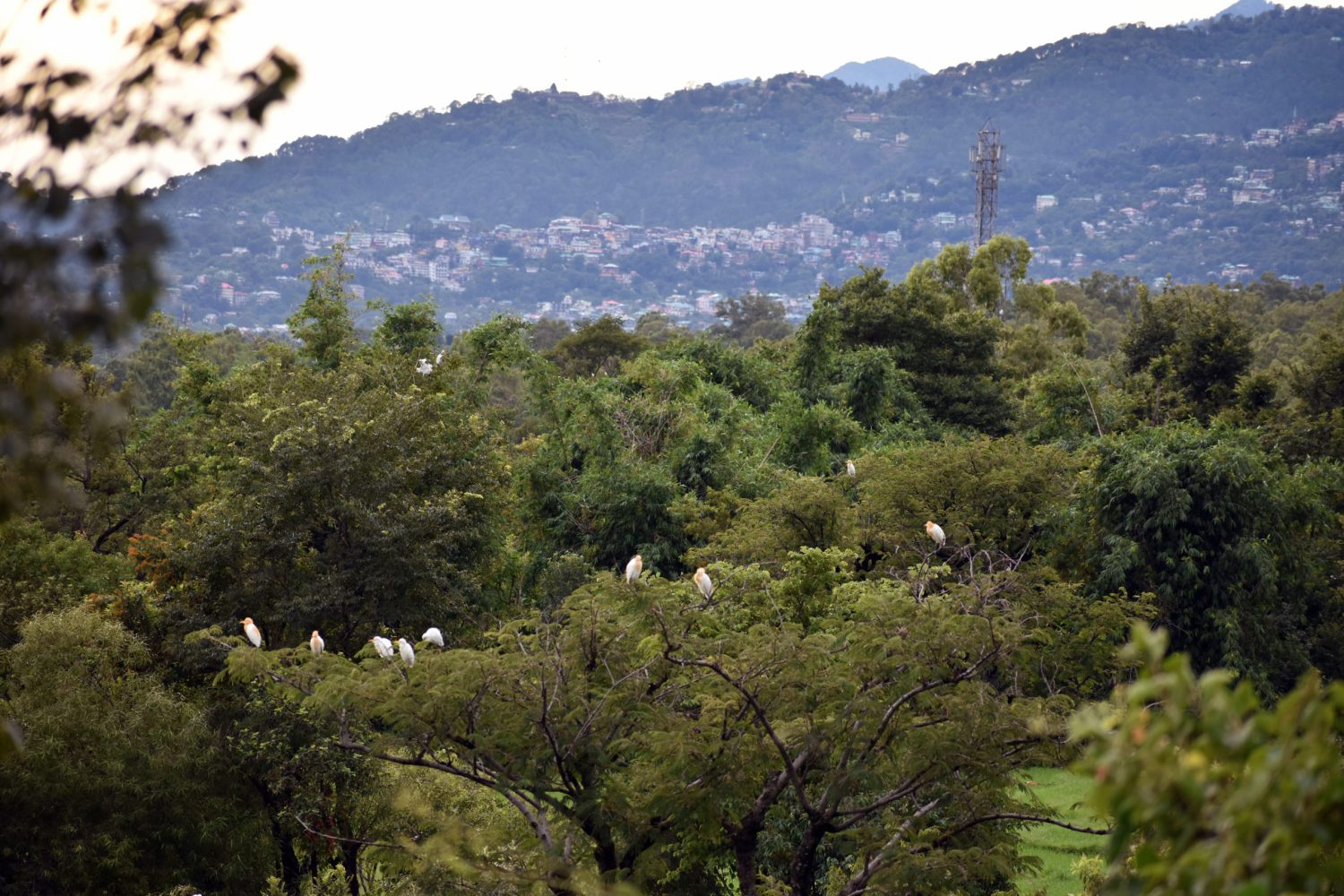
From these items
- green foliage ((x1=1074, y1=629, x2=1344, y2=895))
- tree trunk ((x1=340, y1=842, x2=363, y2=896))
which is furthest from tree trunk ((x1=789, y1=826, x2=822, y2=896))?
green foliage ((x1=1074, y1=629, x2=1344, y2=895))

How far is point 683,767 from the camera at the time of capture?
614cm

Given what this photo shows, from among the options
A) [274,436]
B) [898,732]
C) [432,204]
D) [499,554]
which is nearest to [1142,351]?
[499,554]

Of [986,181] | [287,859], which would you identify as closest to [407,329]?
[287,859]

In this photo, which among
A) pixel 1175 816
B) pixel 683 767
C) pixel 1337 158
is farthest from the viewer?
pixel 1337 158

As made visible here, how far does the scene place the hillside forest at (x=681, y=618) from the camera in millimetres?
5938

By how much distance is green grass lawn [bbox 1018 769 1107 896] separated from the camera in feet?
34.4

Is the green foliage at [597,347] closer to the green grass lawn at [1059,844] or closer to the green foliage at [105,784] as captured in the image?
the green grass lawn at [1059,844]

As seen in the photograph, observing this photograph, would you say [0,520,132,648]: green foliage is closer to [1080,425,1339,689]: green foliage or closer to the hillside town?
[1080,425,1339,689]: green foliage

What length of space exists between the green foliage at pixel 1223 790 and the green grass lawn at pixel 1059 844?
8105mm

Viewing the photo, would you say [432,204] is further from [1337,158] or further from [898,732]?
[898,732]

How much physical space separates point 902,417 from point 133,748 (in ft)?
49.5

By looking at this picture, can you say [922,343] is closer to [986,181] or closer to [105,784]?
[105,784]

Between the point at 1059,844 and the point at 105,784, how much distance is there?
8492 mm

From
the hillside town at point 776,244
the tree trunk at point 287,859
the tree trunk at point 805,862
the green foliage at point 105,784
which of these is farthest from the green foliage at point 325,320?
the hillside town at point 776,244
